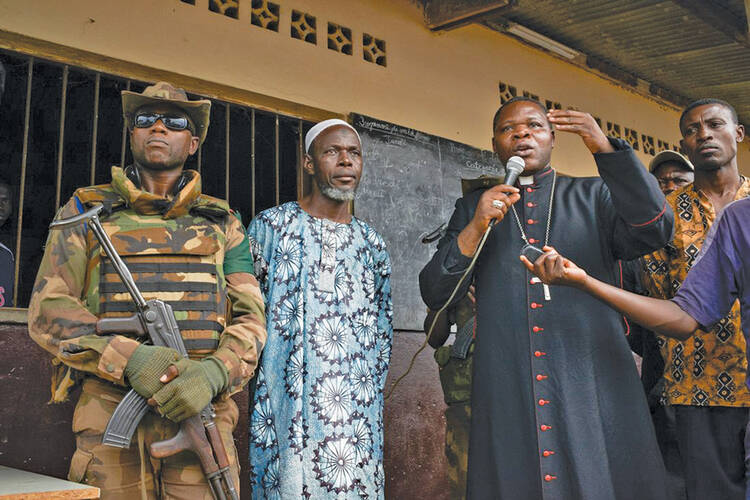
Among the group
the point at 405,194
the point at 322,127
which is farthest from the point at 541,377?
the point at 405,194

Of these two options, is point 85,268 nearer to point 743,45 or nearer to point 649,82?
point 743,45

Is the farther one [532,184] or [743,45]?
[743,45]

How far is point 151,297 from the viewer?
315 centimetres

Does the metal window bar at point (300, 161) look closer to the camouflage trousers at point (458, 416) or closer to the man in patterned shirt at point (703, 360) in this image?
the camouflage trousers at point (458, 416)

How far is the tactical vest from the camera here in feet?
10.3

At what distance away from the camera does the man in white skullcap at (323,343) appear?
3488 millimetres

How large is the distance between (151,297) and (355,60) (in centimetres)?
336

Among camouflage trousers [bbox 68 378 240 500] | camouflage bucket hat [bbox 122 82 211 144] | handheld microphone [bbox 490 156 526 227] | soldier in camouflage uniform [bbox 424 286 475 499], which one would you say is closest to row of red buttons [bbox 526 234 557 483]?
handheld microphone [bbox 490 156 526 227]

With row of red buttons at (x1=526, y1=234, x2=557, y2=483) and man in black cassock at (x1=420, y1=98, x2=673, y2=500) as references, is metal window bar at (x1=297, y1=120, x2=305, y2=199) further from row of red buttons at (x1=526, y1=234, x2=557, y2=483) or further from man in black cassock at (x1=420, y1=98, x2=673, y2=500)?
row of red buttons at (x1=526, y1=234, x2=557, y2=483)

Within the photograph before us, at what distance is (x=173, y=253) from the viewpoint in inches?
127

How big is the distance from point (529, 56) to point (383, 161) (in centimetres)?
251

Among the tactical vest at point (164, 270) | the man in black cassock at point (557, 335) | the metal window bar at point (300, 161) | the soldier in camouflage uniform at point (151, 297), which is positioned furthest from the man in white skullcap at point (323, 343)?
the metal window bar at point (300, 161)

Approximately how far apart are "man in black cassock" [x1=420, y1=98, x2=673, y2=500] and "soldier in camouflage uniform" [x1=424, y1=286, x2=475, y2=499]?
0.94 metres

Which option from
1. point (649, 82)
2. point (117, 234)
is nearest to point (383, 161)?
point (117, 234)
